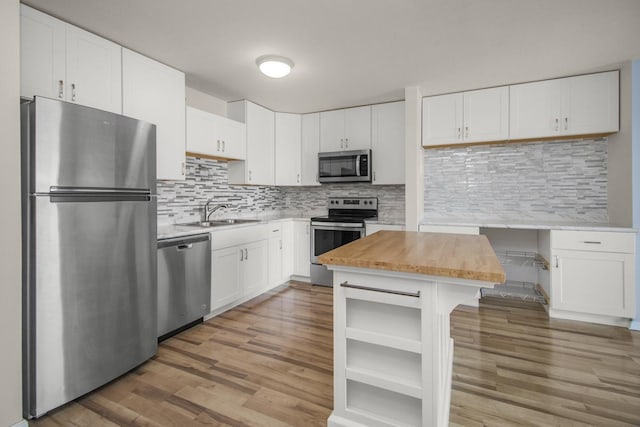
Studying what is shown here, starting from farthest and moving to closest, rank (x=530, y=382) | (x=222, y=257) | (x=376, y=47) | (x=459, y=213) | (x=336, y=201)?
1. (x=336, y=201)
2. (x=459, y=213)
3. (x=222, y=257)
4. (x=376, y=47)
5. (x=530, y=382)

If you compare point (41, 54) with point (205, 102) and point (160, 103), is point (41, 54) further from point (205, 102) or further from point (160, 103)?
point (205, 102)

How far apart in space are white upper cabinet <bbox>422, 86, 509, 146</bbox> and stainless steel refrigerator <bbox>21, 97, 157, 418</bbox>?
300 centimetres

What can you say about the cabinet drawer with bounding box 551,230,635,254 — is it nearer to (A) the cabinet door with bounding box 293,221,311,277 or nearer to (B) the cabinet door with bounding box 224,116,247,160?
(A) the cabinet door with bounding box 293,221,311,277

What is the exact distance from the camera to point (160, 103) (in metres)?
2.85

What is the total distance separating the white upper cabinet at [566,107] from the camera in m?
3.14

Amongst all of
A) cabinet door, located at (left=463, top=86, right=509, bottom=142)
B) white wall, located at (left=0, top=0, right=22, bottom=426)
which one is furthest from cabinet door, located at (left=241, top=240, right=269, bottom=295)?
cabinet door, located at (left=463, top=86, right=509, bottom=142)

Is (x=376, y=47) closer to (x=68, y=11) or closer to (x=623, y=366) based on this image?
(x=68, y=11)

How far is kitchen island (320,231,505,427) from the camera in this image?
138cm

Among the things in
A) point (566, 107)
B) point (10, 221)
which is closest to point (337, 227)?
point (566, 107)

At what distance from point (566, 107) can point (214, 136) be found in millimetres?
3647

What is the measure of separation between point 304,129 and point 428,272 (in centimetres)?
377

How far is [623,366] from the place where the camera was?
226cm

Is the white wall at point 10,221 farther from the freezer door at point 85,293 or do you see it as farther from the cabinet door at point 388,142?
the cabinet door at point 388,142

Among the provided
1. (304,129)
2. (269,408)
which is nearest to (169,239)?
(269,408)
